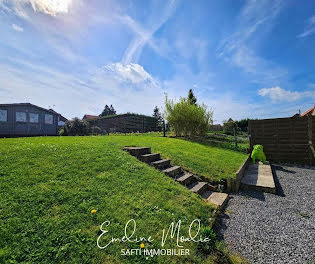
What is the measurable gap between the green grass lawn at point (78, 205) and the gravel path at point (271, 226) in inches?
19.2

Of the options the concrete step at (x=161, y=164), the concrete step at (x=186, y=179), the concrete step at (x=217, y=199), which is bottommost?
the concrete step at (x=217, y=199)

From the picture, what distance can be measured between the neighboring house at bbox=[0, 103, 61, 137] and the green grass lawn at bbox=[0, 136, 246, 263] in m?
15.7

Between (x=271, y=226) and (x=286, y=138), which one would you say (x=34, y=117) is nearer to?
(x=271, y=226)

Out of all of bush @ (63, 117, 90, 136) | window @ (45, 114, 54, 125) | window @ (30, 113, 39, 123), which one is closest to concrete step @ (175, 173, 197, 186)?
bush @ (63, 117, 90, 136)

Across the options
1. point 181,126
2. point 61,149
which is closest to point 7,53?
point 61,149

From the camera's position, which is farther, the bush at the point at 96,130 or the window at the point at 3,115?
the bush at the point at 96,130

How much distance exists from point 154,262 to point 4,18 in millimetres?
6391

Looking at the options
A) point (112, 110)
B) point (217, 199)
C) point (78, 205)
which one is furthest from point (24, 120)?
point (112, 110)

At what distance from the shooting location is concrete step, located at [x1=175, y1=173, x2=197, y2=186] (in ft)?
12.0

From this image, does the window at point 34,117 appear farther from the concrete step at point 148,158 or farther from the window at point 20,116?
the concrete step at point 148,158

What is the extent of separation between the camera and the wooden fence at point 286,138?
7.70 meters

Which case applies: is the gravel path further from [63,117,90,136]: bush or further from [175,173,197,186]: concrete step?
[63,117,90,136]: bush

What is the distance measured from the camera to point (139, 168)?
3633 mm

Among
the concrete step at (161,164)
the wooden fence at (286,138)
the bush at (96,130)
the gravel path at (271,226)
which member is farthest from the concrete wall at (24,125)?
the wooden fence at (286,138)
